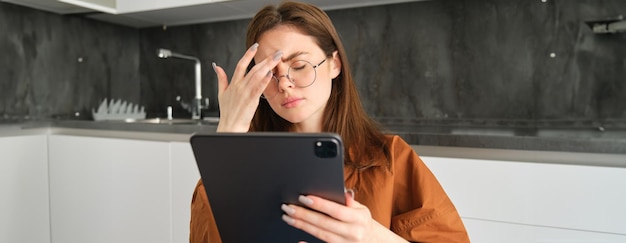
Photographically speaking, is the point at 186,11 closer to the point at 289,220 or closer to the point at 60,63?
the point at 60,63

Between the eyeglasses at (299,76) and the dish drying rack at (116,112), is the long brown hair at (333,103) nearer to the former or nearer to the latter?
the eyeglasses at (299,76)

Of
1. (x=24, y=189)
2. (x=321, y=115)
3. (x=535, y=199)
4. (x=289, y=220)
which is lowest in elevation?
(x=24, y=189)

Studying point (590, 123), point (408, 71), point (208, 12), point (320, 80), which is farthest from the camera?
point (208, 12)

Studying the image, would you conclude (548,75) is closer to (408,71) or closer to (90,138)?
(408,71)

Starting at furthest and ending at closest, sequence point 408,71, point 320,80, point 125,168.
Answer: point 408,71
point 125,168
point 320,80

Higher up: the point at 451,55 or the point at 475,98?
the point at 451,55

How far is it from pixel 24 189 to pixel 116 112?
0.59 meters

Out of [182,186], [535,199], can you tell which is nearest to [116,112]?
[182,186]

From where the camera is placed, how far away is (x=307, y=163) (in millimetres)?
466

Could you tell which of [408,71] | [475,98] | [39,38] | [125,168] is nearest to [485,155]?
[475,98]

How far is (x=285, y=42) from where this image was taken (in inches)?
29.5

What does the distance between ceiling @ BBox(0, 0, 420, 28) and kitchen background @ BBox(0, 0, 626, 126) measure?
4cm

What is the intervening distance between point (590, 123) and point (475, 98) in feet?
1.29

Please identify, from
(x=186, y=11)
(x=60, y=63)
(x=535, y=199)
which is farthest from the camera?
(x=60, y=63)
